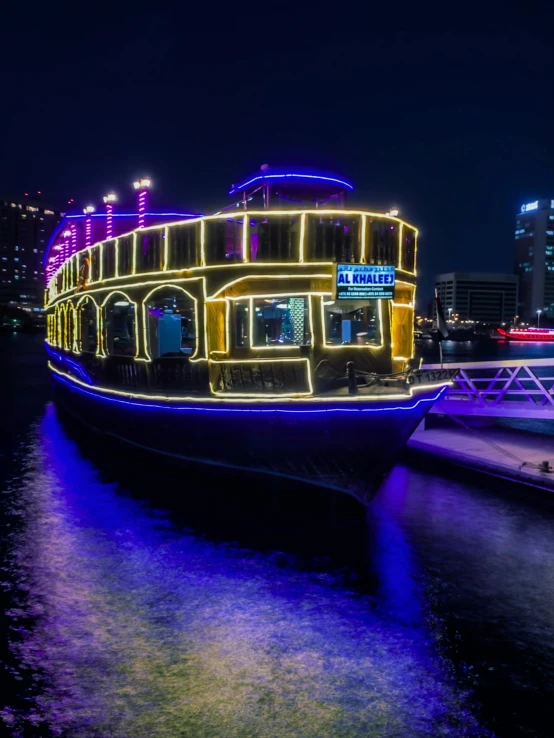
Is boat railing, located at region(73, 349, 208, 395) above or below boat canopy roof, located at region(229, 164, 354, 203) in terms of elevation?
below

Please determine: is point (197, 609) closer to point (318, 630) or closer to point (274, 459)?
point (318, 630)

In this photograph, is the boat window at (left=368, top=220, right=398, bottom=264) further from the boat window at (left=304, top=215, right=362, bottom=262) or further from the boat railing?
the boat railing

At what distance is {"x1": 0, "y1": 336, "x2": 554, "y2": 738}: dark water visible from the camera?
659cm

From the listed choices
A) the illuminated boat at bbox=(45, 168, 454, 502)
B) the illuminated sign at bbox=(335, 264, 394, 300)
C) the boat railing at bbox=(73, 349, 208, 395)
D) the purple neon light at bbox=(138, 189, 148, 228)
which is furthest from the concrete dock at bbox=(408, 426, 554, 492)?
the purple neon light at bbox=(138, 189, 148, 228)

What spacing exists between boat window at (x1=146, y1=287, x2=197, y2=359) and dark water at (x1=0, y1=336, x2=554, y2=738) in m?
3.77

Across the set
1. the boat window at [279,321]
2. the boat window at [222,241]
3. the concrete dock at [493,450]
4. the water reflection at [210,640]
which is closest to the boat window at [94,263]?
the boat window at [222,241]

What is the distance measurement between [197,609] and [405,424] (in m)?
4.78

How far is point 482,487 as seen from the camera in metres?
14.8

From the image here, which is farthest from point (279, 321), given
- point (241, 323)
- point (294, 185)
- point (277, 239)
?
point (294, 185)

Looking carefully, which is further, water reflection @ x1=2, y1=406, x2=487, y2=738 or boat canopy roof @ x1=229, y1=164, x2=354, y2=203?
boat canopy roof @ x1=229, y1=164, x2=354, y2=203

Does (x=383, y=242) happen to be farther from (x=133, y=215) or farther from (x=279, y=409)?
(x=133, y=215)

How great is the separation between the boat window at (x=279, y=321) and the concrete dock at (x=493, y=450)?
20.0ft

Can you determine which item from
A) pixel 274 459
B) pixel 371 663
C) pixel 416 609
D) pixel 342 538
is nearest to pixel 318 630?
pixel 371 663

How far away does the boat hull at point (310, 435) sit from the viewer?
1112 centimetres
